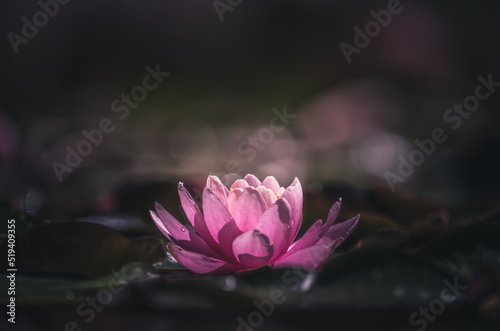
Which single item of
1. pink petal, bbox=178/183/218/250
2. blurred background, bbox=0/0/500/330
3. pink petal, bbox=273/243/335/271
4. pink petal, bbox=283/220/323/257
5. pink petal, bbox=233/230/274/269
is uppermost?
blurred background, bbox=0/0/500/330

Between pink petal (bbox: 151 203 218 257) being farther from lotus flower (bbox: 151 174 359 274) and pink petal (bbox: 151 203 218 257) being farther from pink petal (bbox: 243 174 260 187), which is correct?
pink petal (bbox: 243 174 260 187)

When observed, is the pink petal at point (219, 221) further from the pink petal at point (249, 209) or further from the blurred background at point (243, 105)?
the blurred background at point (243, 105)

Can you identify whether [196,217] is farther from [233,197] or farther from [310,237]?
[310,237]

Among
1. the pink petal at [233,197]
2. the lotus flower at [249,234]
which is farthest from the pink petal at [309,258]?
the pink petal at [233,197]

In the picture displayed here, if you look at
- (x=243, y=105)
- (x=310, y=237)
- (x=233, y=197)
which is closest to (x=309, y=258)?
(x=310, y=237)

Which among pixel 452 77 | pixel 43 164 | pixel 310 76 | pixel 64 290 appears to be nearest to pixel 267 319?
pixel 64 290

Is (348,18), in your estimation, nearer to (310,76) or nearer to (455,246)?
(310,76)

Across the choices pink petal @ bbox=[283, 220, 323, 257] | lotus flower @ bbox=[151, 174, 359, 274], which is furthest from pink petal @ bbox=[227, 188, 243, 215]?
pink petal @ bbox=[283, 220, 323, 257]
